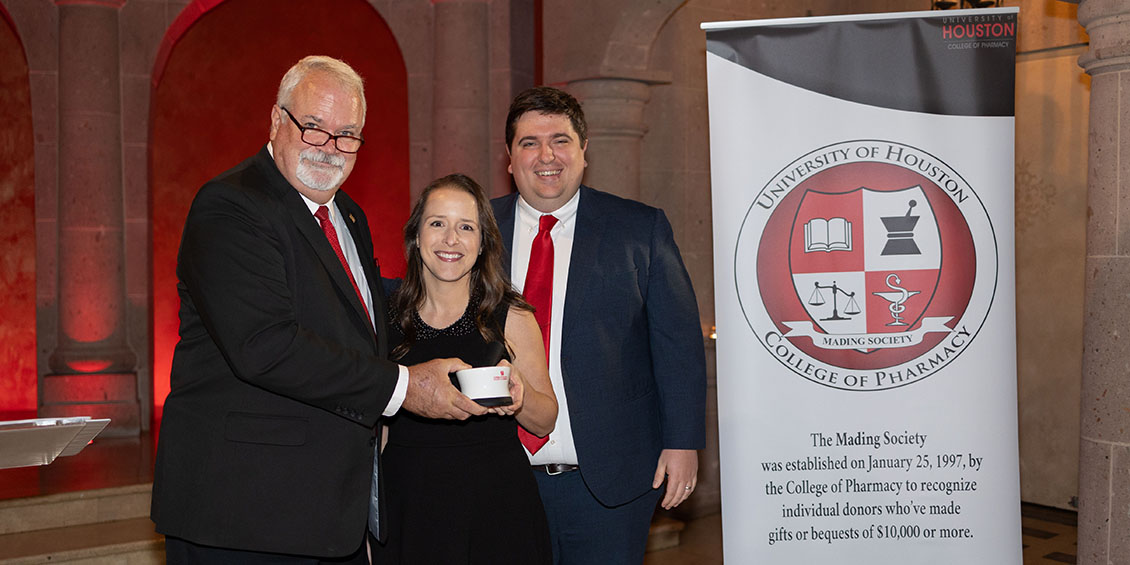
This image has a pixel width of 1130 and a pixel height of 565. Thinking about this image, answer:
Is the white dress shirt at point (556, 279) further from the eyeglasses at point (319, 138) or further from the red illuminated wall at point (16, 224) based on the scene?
the red illuminated wall at point (16, 224)

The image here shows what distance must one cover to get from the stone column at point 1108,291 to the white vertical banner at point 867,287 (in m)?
0.34

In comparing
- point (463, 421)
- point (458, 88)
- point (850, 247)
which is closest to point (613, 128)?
point (458, 88)

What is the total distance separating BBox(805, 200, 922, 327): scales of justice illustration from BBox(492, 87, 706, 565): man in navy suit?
488mm

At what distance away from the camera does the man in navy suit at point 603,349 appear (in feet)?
8.03

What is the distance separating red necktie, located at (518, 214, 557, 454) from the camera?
8.22ft

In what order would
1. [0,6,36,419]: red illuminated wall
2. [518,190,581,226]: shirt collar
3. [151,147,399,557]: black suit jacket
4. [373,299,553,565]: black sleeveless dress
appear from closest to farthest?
1. [151,147,399,557]: black suit jacket
2. [373,299,553,565]: black sleeveless dress
3. [518,190,581,226]: shirt collar
4. [0,6,36,419]: red illuminated wall

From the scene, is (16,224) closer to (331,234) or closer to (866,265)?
(331,234)

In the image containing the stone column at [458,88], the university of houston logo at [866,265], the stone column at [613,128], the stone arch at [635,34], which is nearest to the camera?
the university of houston logo at [866,265]

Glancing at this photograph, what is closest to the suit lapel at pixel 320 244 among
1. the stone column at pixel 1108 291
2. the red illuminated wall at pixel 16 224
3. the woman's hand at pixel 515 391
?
the woman's hand at pixel 515 391

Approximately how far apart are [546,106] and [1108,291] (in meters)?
1.78

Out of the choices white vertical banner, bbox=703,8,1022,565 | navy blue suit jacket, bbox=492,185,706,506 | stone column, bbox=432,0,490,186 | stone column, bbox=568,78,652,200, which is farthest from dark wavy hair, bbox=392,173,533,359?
stone column, bbox=432,0,490,186

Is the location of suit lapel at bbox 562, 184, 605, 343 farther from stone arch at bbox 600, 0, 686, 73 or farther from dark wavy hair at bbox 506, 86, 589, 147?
stone arch at bbox 600, 0, 686, 73

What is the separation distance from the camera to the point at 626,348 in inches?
99.1

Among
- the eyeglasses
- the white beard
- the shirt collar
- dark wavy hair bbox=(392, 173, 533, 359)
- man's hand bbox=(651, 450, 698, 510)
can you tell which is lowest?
man's hand bbox=(651, 450, 698, 510)
